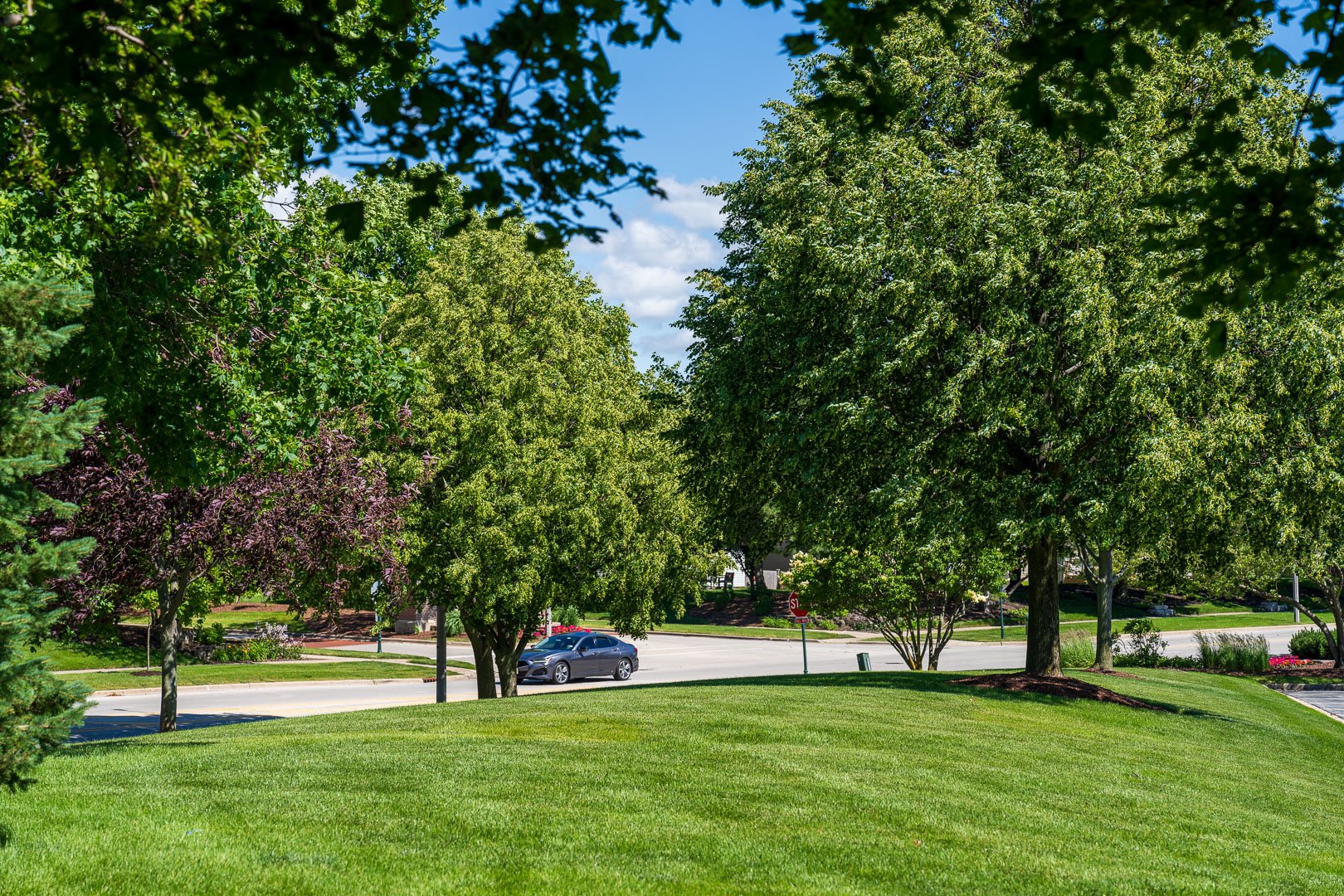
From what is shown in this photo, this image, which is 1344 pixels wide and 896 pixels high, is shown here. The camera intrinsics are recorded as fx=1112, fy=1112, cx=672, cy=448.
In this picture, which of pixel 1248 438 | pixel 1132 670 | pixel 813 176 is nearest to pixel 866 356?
pixel 813 176

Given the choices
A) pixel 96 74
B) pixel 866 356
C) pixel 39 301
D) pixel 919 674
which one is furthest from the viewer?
pixel 919 674

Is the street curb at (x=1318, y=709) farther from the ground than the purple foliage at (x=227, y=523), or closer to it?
closer to it

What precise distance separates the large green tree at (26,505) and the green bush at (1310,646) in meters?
37.3

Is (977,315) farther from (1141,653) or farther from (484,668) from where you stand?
(1141,653)

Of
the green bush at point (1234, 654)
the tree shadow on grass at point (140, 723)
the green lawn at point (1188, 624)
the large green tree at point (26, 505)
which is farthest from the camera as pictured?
the green lawn at point (1188, 624)

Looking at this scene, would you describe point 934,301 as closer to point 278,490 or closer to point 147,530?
point 278,490

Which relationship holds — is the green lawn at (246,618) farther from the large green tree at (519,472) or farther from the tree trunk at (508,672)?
the large green tree at (519,472)

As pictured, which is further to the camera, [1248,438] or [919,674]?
[919,674]

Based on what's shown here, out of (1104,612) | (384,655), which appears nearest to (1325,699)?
(1104,612)

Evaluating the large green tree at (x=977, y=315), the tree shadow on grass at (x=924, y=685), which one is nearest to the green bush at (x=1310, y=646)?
the tree shadow on grass at (x=924, y=685)

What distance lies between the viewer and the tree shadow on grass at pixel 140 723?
66.8 feet

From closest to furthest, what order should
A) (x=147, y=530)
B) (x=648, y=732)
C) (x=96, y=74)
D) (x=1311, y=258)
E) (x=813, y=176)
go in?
1. (x=96, y=74)
2. (x=1311, y=258)
3. (x=648, y=732)
4. (x=147, y=530)
5. (x=813, y=176)

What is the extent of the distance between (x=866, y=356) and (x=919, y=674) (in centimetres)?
835

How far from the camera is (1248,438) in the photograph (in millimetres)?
17406
